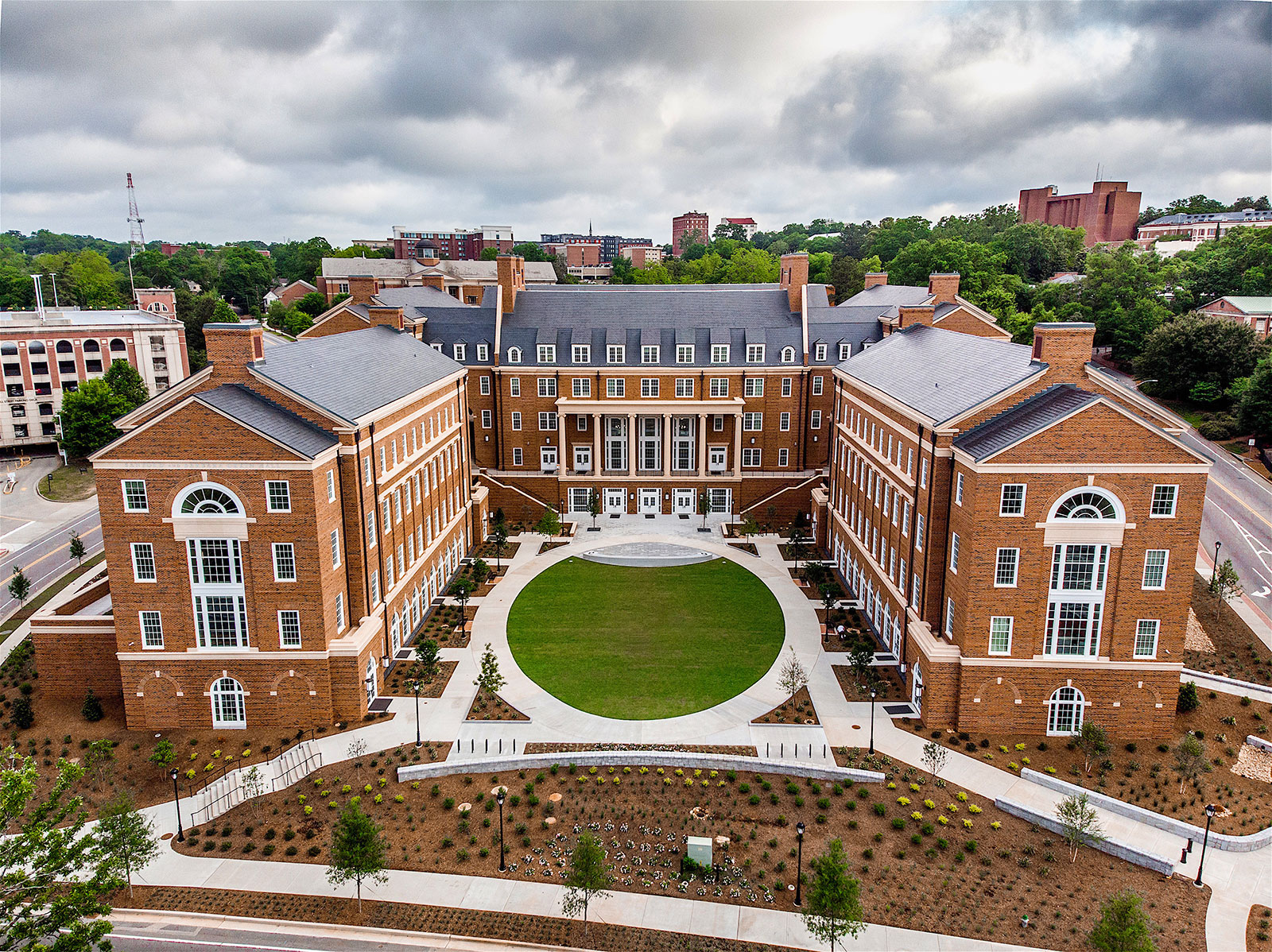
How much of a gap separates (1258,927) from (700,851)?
17.4 metres

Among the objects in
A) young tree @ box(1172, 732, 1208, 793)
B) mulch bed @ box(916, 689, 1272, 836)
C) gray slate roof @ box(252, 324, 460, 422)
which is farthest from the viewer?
gray slate roof @ box(252, 324, 460, 422)

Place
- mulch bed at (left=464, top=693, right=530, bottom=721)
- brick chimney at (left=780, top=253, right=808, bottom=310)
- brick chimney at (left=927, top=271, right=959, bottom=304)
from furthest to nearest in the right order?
brick chimney at (left=780, top=253, right=808, bottom=310), brick chimney at (left=927, top=271, right=959, bottom=304), mulch bed at (left=464, top=693, right=530, bottom=721)

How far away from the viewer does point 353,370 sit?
136ft

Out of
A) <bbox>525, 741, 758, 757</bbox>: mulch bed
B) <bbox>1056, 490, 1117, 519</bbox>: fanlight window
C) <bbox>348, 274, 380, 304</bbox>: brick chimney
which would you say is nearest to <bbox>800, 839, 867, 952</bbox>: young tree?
<bbox>525, 741, 758, 757</bbox>: mulch bed

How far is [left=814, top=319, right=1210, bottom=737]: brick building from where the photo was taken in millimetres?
30969

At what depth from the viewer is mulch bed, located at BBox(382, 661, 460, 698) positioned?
36969mm

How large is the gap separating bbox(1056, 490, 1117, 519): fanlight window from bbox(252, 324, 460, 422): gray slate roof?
31453 millimetres

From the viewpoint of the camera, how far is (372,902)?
24953mm

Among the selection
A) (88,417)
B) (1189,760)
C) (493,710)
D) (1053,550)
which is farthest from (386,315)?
(1189,760)

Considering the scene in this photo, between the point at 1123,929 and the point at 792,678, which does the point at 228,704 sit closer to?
the point at 792,678

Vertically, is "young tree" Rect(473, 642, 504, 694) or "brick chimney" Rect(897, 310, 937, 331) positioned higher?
"brick chimney" Rect(897, 310, 937, 331)

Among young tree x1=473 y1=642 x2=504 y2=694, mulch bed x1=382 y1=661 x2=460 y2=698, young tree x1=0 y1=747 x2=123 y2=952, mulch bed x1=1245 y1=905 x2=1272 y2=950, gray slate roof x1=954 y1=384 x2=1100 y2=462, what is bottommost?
mulch bed x1=1245 y1=905 x2=1272 y2=950

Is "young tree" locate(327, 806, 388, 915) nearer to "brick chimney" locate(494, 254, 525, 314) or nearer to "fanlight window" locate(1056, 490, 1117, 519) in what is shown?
"fanlight window" locate(1056, 490, 1117, 519)

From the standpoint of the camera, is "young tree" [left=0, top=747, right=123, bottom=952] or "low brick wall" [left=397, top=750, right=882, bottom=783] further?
"low brick wall" [left=397, top=750, right=882, bottom=783]
